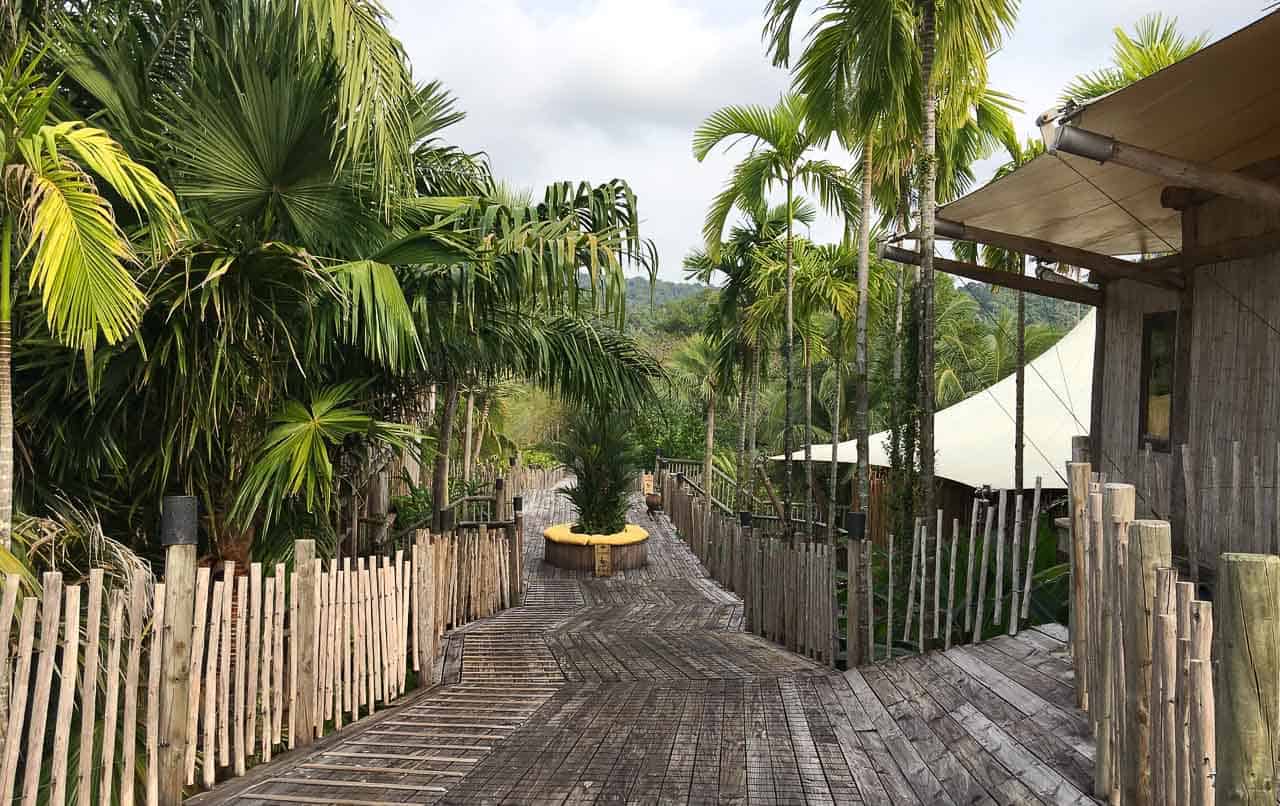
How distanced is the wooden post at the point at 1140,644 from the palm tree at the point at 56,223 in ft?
13.0

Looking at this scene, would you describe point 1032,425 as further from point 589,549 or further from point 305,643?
point 305,643

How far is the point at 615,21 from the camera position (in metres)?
28.7

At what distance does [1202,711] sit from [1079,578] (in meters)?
1.88

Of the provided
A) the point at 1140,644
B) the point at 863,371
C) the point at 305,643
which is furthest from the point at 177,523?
the point at 863,371

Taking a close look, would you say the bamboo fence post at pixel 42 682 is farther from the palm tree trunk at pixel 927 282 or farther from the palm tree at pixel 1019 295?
the palm tree at pixel 1019 295

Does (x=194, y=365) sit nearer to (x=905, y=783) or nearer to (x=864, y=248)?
(x=905, y=783)

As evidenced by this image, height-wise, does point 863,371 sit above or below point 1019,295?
below

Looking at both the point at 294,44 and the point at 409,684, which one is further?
the point at 409,684

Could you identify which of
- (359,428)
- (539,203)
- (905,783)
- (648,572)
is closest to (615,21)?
(648,572)

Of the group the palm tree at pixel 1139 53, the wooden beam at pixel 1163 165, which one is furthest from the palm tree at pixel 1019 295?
the wooden beam at pixel 1163 165

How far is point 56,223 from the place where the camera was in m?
3.32

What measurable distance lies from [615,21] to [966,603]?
1081 inches

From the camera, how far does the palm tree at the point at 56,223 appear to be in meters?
3.30

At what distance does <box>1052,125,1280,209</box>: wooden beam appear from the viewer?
13.8 ft
